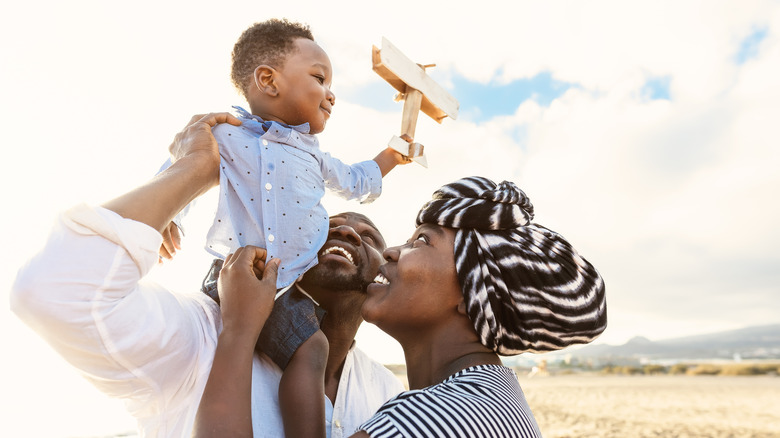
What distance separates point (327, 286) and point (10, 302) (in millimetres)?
1853

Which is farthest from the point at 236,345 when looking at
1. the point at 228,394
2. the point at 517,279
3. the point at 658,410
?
the point at 658,410

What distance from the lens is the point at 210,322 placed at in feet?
8.23

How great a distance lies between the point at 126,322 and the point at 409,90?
9.47 feet

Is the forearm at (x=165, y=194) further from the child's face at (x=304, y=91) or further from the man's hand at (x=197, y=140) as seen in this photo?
the child's face at (x=304, y=91)

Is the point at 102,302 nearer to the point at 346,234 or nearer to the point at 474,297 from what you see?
the point at 474,297

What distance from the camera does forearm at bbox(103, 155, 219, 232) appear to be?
1.73m

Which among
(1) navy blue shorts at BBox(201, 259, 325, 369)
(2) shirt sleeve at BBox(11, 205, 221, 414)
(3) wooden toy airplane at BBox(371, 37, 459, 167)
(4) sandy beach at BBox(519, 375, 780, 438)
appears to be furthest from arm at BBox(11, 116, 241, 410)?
(4) sandy beach at BBox(519, 375, 780, 438)

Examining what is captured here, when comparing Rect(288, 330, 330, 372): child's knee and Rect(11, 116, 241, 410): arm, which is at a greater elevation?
Rect(11, 116, 241, 410): arm

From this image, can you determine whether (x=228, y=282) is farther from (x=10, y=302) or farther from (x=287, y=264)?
(x=10, y=302)

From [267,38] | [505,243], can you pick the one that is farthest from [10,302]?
[267,38]

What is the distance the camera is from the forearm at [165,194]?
5.68ft

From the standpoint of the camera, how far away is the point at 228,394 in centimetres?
208

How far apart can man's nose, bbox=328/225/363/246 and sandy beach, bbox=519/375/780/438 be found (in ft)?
45.6

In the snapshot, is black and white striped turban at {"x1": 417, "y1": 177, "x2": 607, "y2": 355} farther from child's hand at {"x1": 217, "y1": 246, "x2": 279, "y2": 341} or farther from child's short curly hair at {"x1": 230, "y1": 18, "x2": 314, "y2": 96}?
child's short curly hair at {"x1": 230, "y1": 18, "x2": 314, "y2": 96}
